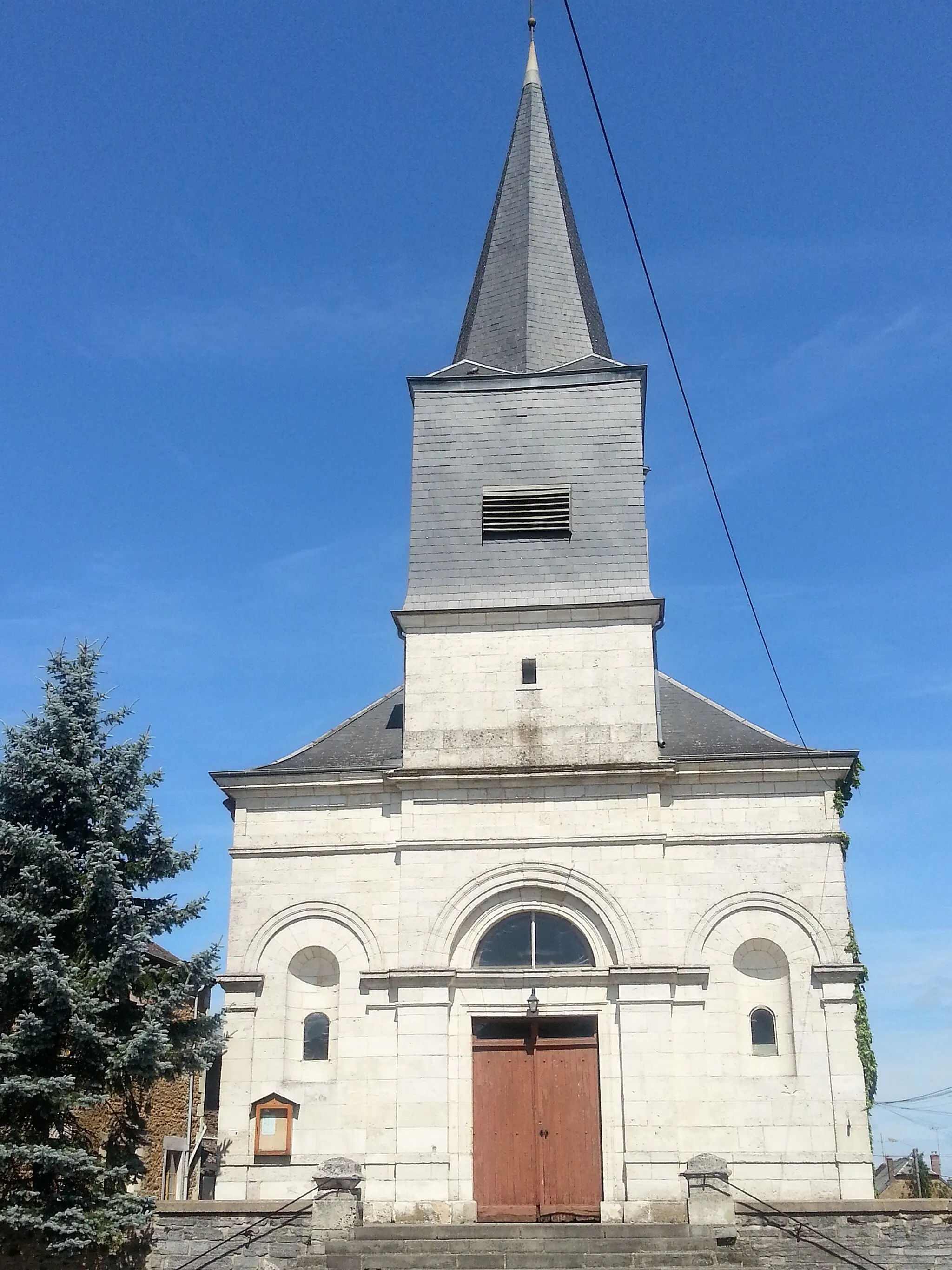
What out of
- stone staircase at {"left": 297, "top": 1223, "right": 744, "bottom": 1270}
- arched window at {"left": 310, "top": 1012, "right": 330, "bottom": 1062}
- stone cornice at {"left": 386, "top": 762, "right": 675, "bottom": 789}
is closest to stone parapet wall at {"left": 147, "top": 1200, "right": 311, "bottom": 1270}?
stone staircase at {"left": 297, "top": 1223, "right": 744, "bottom": 1270}

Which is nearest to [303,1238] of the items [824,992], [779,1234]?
[779,1234]

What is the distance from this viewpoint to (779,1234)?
15.1 meters

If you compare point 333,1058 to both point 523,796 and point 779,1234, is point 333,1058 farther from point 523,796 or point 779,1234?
point 779,1234

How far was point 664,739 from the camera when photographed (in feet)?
62.9

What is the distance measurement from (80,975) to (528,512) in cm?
942

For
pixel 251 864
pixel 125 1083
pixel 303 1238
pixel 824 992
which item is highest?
pixel 251 864

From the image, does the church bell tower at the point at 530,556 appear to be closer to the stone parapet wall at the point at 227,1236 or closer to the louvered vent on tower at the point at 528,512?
the louvered vent on tower at the point at 528,512

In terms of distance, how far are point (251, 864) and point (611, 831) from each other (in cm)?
511

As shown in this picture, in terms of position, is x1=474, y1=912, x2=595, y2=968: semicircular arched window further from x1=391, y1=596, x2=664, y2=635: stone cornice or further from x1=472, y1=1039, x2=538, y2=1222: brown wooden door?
x1=391, y1=596, x2=664, y2=635: stone cornice

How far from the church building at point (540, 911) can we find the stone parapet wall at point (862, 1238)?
3.96ft

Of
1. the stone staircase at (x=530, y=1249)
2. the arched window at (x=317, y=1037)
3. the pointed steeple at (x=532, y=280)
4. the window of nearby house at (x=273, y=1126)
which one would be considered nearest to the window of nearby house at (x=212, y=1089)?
the arched window at (x=317, y=1037)

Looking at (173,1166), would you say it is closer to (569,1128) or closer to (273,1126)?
(273,1126)

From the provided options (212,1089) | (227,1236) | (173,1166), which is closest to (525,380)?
(227,1236)

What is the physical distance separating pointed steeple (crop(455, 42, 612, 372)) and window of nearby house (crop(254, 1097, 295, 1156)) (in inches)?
461
